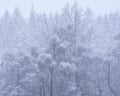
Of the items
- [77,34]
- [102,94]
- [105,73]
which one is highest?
[77,34]

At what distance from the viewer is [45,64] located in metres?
35.6

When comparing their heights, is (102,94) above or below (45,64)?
below

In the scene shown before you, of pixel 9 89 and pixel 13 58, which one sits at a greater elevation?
pixel 13 58

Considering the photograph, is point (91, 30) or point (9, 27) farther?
point (9, 27)

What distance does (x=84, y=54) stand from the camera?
1464 inches

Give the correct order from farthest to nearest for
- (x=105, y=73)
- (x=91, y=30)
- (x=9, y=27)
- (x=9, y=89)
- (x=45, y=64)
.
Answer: (x=9, y=27), (x=91, y=30), (x=105, y=73), (x=45, y=64), (x=9, y=89)

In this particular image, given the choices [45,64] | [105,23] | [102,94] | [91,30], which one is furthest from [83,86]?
[105,23]

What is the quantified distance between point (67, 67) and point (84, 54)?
127 inches

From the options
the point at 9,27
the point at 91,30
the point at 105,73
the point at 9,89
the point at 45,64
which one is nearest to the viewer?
the point at 9,89

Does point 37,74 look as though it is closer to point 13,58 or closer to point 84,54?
point 13,58

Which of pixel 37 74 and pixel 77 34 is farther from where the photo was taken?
pixel 77 34

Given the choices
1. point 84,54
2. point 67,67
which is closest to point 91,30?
point 84,54

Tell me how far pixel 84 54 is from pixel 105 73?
411 cm

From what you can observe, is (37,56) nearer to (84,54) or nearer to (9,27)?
(84,54)
